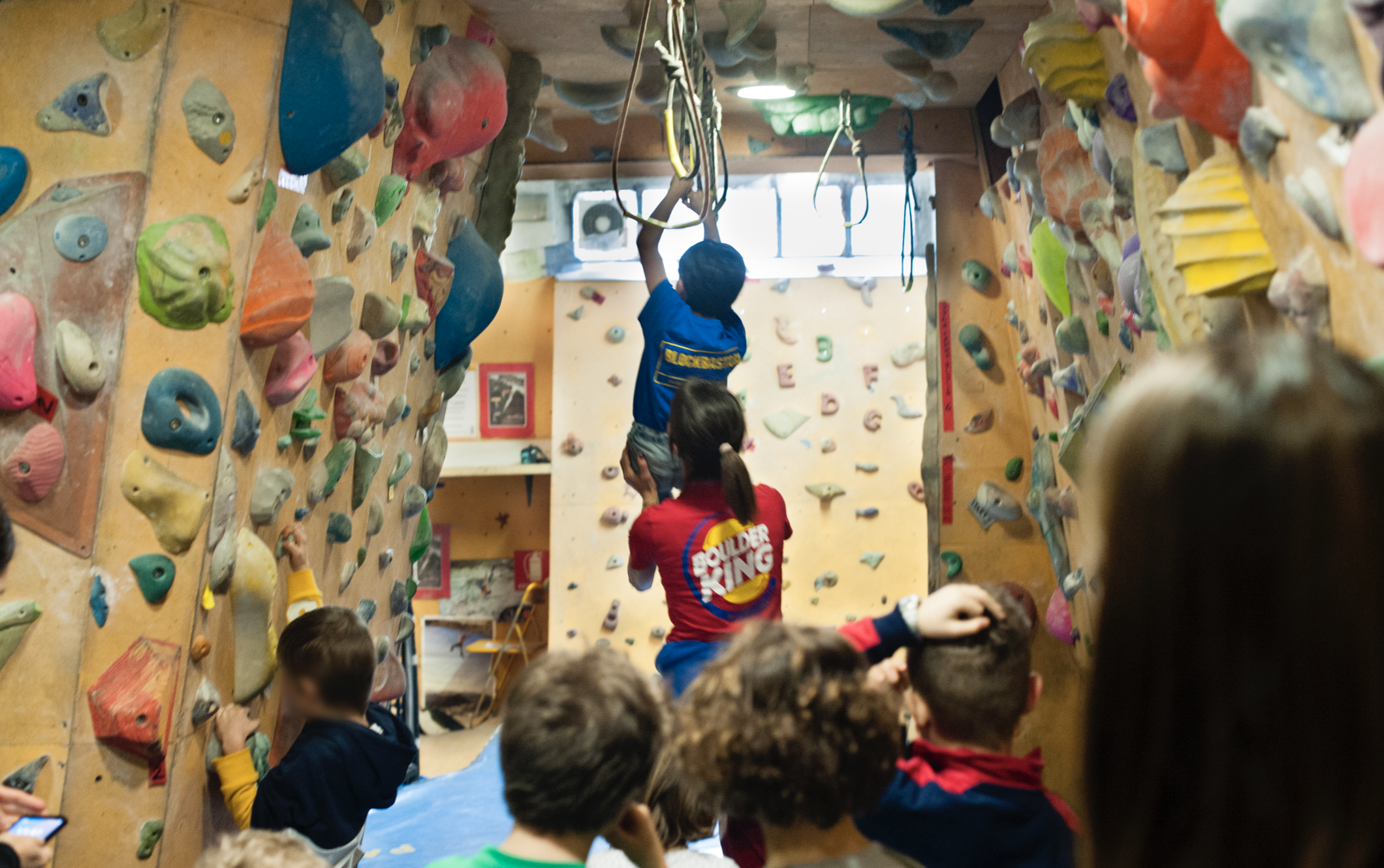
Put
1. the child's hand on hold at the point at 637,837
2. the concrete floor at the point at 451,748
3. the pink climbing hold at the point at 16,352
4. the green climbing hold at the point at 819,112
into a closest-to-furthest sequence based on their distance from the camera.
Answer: the child's hand on hold at the point at 637,837
the pink climbing hold at the point at 16,352
the green climbing hold at the point at 819,112
the concrete floor at the point at 451,748

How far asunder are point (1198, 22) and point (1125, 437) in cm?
111

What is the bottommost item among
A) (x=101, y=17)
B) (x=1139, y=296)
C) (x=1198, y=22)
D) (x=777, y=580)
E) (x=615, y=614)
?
(x=615, y=614)

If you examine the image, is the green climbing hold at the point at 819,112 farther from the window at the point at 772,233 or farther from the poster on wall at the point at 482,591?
the poster on wall at the point at 482,591

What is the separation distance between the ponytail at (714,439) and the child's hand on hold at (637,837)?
1043 millimetres

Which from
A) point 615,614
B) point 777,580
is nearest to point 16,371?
point 777,580

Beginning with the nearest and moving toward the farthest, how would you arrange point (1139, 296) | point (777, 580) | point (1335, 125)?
point (1335, 125), point (1139, 296), point (777, 580)

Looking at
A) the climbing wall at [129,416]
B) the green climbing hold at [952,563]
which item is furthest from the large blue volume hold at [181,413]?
the green climbing hold at [952,563]

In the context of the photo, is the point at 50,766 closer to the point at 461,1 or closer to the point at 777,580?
the point at 777,580

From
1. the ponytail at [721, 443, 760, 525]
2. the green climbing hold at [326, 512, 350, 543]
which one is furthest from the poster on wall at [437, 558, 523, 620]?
the ponytail at [721, 443, 760, 525]

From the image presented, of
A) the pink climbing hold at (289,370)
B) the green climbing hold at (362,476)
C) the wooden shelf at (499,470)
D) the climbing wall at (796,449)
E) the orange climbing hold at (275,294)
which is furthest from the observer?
the wooden shelf at (499,470)

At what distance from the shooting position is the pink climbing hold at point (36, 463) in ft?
5.16

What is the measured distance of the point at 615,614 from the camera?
206 inches

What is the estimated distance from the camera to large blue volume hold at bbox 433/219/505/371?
9.61 ft

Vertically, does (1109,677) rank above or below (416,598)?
above
